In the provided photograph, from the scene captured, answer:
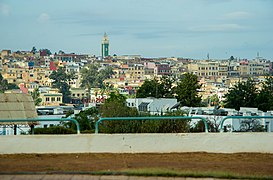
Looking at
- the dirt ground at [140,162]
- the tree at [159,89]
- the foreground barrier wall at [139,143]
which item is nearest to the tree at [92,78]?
the tree at [159,89]

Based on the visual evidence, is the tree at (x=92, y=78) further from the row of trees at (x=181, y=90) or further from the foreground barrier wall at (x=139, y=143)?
the foreground barrier wall at (x=139, y=143)

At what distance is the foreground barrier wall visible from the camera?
9312 mm

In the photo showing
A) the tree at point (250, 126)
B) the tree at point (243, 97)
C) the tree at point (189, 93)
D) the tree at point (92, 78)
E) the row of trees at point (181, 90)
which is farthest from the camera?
the tree at point (92, 78)

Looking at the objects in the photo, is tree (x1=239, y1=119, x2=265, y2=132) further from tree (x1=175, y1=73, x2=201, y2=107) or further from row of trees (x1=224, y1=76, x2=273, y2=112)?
row of trees (x1=224, y1=76, x2=273, y2=112)

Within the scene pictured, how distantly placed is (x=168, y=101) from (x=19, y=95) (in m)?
35.6

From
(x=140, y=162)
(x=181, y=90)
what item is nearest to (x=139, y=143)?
(x=140, y=162)

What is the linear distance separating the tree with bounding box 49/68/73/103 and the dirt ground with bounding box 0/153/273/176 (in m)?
140

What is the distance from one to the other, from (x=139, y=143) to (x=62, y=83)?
15682 centimetres

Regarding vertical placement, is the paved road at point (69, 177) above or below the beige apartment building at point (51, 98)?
above

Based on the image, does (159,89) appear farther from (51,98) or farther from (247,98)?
(51,98)

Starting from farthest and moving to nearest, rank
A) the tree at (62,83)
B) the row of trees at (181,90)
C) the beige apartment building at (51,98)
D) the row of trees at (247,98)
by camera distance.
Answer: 1. the tree at (62,83)
2. the beige apartment building at (51,98)
3. the row of trees at (247,98)
4. the row of trees at (181,90)

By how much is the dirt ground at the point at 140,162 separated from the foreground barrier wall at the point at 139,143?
→ 103 millimetres

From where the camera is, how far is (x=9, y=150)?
9312 mm

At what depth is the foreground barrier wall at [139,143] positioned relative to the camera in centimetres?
931
